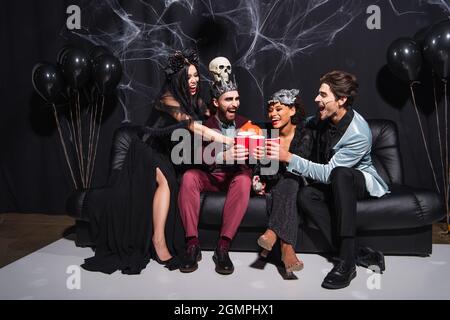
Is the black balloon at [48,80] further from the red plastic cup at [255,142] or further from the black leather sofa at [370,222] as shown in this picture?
the red plastic cup at [255,142]

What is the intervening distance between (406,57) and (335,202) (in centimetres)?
115

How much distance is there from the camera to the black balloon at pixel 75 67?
2.70 metres

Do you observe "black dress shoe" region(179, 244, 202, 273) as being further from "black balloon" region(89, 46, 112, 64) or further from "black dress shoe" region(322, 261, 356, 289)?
"black balloon" region(89, 46, 112, 64)

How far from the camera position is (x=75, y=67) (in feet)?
8.84

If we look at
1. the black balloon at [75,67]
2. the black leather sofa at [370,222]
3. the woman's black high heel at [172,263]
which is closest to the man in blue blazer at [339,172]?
the black leather sofa at [370,222]

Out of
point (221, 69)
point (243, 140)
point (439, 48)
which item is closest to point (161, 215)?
point (243, 140)

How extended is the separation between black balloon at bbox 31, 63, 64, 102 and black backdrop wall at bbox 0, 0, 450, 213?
0.48m

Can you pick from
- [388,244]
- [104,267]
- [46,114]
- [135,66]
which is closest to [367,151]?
[388,244]

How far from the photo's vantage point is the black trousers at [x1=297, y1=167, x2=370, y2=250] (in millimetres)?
1903

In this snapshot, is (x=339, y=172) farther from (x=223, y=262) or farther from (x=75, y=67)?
(x=75, y=67)

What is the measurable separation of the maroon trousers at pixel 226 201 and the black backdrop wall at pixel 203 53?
1.02m

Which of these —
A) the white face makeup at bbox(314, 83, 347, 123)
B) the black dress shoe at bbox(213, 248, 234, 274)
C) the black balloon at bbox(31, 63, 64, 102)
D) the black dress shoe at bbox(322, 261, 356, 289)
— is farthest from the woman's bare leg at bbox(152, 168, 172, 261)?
the black balloon at bbox(31, 63, 64, 102)

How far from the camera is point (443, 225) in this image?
2.86 meters

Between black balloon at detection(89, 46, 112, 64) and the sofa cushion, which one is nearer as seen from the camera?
the sofa cushion
